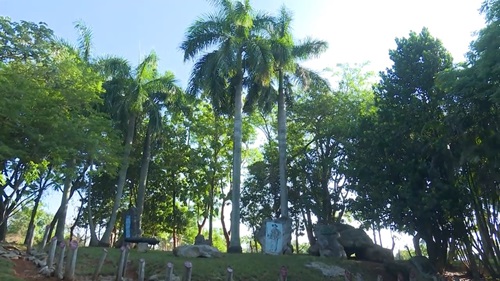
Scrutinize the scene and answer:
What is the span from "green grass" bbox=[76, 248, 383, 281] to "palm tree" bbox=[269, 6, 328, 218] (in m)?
5.61

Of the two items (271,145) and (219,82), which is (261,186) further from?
(219,82)

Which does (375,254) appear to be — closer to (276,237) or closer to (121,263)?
(276,237)

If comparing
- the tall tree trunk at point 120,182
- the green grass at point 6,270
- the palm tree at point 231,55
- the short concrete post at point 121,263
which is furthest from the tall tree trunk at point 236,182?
the green grass at point 6,270

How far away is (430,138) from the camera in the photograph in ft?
68.5

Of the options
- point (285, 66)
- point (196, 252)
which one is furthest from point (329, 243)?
point (285, 66)


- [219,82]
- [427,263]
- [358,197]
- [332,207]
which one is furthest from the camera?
[332,207]

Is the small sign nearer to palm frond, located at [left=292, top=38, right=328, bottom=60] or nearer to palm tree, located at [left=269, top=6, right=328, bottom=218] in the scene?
palm tree, located at [left=269, top=6, right=328, bottom=218]

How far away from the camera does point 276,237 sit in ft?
75.0

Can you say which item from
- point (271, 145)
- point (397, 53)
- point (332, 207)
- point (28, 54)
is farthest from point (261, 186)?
point (28, 54)

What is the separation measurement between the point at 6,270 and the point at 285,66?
1773cm

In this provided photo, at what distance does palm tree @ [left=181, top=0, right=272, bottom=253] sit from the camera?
976 inches

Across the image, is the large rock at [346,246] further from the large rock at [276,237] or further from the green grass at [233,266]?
the large rock at [276,237]

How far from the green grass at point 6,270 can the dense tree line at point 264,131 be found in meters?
3.99

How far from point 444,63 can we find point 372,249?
994 centimetres
